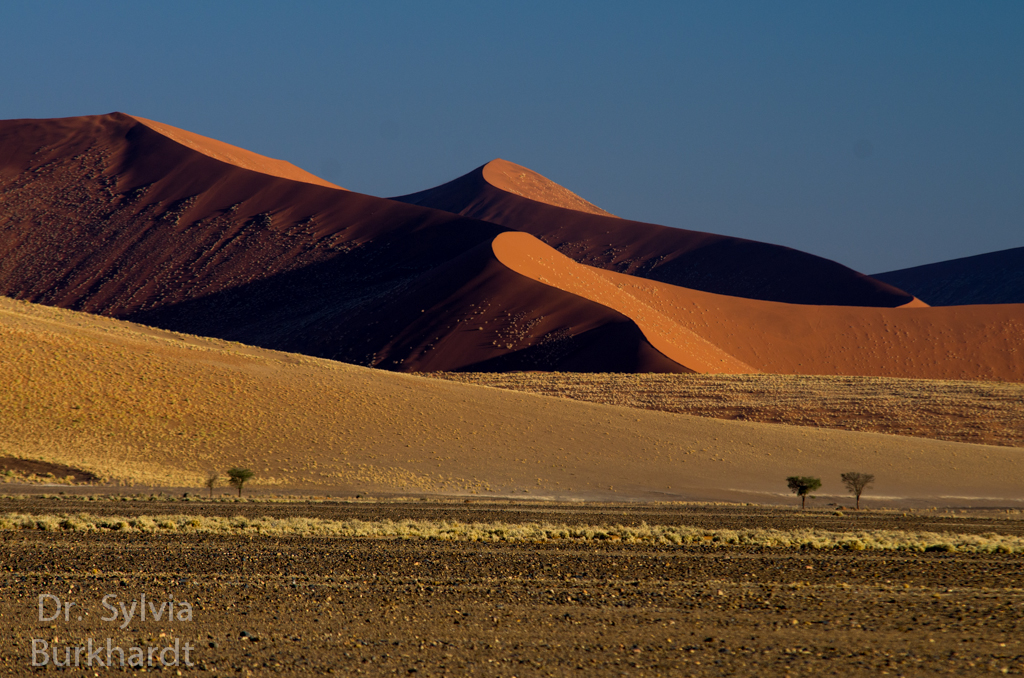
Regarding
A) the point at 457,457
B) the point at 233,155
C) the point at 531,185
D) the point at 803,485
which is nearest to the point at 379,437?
the point at 457,457

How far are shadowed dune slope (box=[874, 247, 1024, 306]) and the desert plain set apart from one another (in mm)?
93480

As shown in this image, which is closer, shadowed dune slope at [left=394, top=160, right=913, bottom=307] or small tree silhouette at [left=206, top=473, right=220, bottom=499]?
small tree silhouette at [left=206, top=473, right=220, bottom=499]

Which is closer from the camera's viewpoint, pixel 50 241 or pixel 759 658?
pixel 759 658

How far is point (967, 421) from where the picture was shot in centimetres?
4788

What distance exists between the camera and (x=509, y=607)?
34.4 ft

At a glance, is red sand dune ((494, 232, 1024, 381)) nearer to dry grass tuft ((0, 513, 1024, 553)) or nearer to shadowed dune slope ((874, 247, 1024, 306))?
dry grass tuft ((0, 513, 1024, 553))

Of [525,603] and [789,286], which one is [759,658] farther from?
[789,286]

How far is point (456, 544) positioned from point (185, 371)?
2503 centimetres

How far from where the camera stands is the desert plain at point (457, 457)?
369 inches

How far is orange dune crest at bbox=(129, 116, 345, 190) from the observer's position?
4867 inches

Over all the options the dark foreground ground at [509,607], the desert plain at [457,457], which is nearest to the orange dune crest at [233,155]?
the desert plain at [457,457]

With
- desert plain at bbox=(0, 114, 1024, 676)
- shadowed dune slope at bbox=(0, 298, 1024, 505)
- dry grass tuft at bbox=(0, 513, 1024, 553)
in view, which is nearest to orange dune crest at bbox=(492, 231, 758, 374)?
desert plain at bbox=(0, 114, 1024, 676)

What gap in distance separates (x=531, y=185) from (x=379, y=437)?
154041mm

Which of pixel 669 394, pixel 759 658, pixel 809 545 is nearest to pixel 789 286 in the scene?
pixel 669 394
